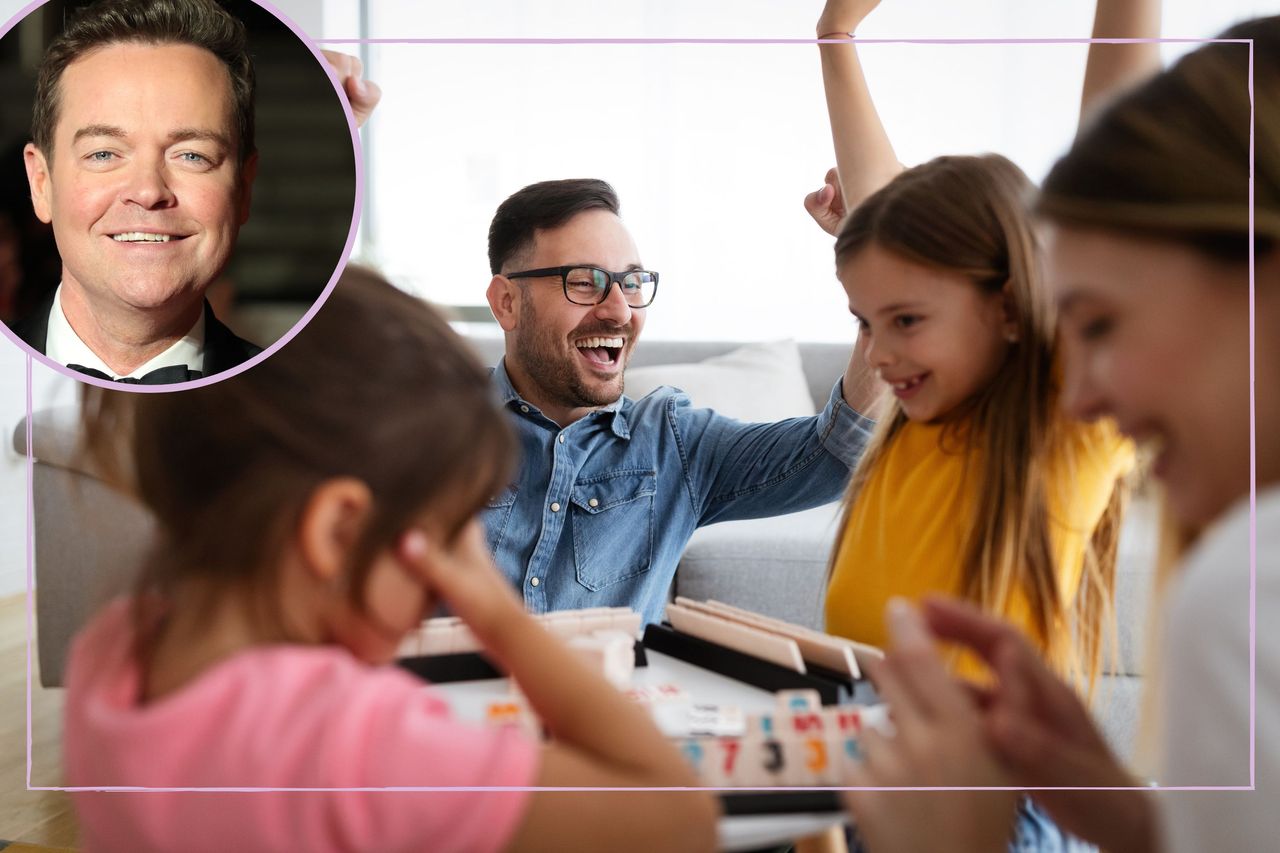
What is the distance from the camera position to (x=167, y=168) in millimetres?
740

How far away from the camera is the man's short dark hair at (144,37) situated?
0.75 metres

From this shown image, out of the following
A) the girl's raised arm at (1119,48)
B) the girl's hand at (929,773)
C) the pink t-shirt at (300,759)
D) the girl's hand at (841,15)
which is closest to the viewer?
the pink t-shirt at (300,759)

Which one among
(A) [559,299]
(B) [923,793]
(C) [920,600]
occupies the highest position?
(A) [559,299]

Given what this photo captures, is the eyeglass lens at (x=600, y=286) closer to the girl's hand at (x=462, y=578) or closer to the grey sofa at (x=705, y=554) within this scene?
the grey sofa at (x=705, y=554)

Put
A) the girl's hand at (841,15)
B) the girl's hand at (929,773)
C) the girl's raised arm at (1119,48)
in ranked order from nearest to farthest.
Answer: the girl's hand at (929,773), the girl's raised arm at (1119,48), the girl's hand at (841,15)

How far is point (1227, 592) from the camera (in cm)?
47

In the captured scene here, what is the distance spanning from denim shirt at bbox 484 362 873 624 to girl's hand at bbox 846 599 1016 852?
0.62ft

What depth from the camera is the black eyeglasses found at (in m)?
0.79

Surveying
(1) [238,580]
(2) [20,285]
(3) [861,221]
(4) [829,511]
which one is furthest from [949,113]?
(2) [20,285]

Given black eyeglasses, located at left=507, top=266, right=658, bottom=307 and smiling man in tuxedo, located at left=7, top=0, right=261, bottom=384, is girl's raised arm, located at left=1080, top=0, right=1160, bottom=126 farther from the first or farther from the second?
smiling man in tuxedo, located at left=7, top=0, right=261, bottom=384

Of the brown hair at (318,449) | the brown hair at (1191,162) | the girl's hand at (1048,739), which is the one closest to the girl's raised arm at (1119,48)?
the brown hair at (1191,162)

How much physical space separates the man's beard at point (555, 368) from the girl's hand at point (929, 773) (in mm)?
298

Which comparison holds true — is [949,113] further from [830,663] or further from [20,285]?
[20,285]

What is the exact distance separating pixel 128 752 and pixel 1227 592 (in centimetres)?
53
